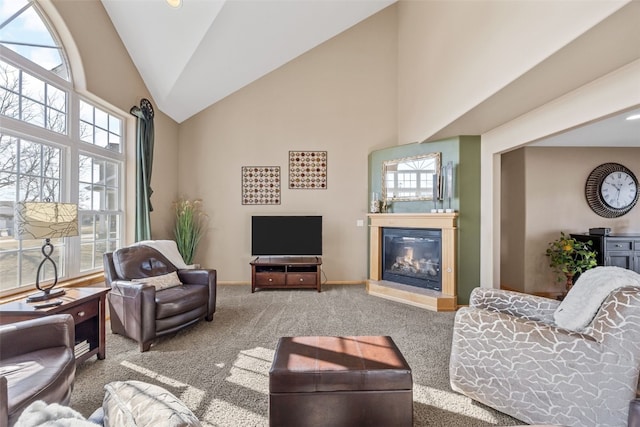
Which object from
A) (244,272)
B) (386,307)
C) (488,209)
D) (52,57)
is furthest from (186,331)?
(488,209)

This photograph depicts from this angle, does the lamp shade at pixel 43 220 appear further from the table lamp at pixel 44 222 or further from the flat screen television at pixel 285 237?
the flat screen television at pixel 285 237

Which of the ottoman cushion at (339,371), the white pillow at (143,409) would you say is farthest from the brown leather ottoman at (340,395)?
the white pillow at (143,409)

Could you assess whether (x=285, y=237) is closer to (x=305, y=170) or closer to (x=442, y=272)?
(x=305, y=170)

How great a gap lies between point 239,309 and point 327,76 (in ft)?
13.2

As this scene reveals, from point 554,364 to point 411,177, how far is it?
9.90 ft

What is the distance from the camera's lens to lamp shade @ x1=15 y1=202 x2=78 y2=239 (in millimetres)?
1866

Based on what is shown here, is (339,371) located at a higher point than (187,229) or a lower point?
lower

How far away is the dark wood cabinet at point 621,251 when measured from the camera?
359 centimetres

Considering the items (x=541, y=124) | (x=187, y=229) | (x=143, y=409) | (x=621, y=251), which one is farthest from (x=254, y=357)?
(x=621, y=251)

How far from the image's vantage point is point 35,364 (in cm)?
150

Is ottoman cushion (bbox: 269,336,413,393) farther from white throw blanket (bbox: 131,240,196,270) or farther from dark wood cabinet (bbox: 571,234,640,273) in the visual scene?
dark wood cabinet (bbox: 571,234,640,273)

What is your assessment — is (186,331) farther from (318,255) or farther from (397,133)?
(397,133)

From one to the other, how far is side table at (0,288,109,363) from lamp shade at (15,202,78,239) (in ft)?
1.63

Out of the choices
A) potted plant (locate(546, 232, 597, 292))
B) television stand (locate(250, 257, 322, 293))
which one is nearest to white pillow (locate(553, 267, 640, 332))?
potted plant (locate(546, 232, 597, 292))
